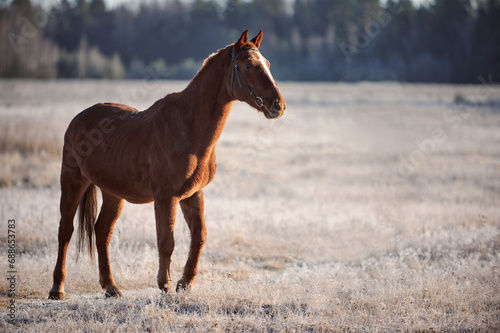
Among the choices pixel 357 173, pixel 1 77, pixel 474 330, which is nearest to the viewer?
pixel 474 330

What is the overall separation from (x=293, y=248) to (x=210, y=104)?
12.3ft

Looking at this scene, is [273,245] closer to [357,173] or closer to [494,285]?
[494,285]

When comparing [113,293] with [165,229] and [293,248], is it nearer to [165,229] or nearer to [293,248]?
[165,229]

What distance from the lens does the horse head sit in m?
4.55

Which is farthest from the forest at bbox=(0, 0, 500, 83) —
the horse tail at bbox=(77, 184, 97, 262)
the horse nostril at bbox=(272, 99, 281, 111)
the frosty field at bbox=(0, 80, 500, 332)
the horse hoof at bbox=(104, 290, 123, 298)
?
the horse nostril at bbox=(272, 99, 281, 111)

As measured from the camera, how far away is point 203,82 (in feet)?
16.7

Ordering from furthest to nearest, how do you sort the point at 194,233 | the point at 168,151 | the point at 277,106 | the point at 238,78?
the point at 194,233 → the point at 168,151 → the point at 238,78 → the point at 277,106

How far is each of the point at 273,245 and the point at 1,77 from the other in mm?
55896

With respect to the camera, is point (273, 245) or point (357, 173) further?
point (357, 173)

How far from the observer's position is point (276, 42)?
70.1 m

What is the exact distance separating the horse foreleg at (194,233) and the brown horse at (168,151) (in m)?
0.01

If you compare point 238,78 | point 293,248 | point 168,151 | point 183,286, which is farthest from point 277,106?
point 293,248

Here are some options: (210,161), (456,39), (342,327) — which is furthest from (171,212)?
(456,39)

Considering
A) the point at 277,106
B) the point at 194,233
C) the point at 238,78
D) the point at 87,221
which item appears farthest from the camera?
the point at 87,221
